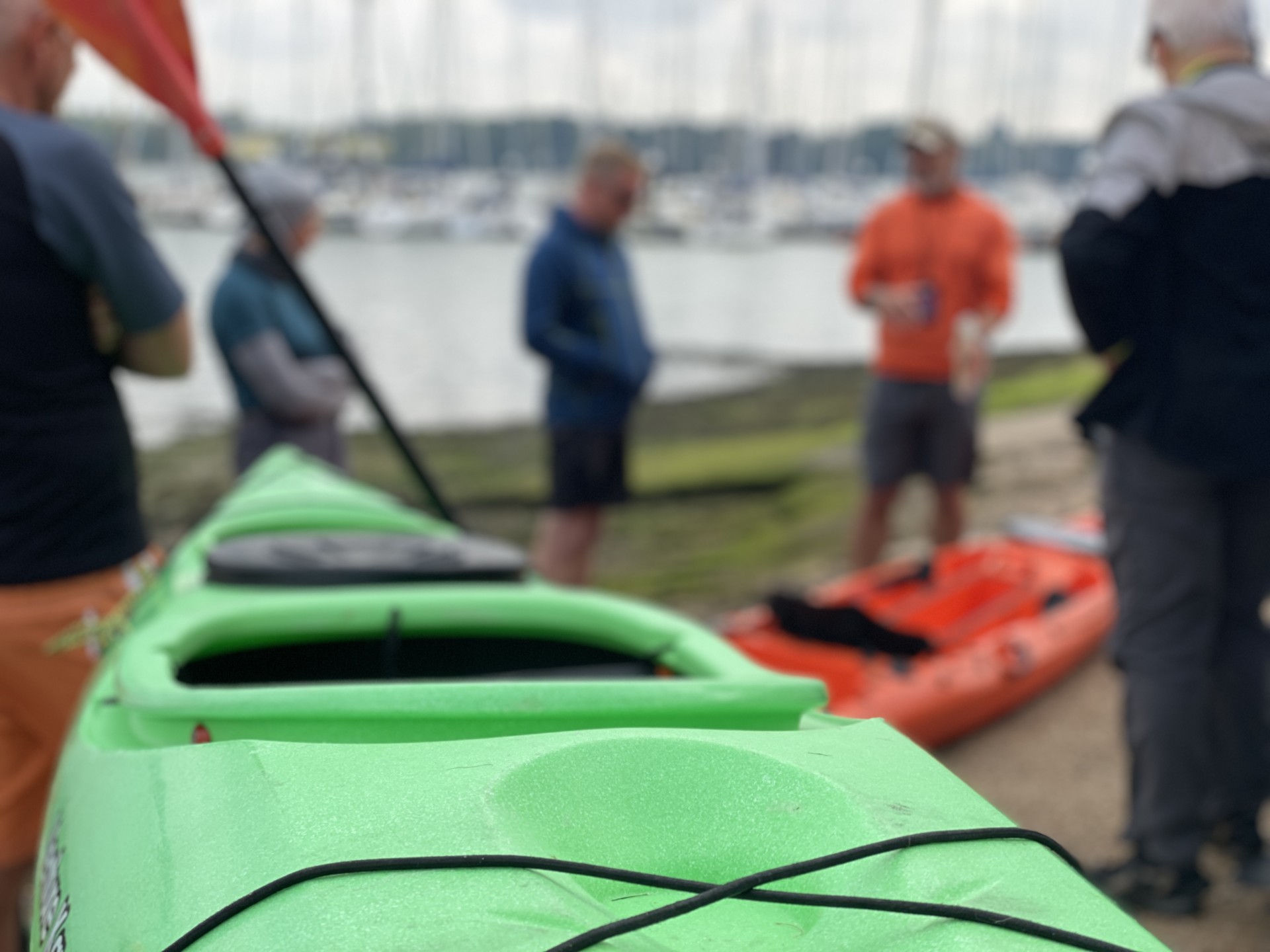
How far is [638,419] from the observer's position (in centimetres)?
1544

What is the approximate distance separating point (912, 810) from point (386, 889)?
21.0 inches

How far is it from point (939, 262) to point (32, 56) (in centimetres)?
343

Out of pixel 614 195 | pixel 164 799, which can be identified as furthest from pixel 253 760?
pixel 614 195

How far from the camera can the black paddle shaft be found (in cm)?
277

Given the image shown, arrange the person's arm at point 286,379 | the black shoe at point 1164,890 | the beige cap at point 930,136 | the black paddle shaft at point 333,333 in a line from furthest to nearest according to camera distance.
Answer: the beige cap at point 930,136 → the person's arm at point 286,379 → the black paddle shaft at point 333,333 → the black shoe at point 1164,890

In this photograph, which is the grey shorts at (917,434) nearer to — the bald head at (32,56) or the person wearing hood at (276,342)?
the person wearing hood at (276,342)

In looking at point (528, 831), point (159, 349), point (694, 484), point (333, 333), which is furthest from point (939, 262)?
point (694, 484)

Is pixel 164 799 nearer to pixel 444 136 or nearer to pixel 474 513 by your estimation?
pixel 474 513

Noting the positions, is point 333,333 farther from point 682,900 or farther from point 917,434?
point 917,434

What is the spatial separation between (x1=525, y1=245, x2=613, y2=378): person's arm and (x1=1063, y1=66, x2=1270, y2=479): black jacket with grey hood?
6.54 feet

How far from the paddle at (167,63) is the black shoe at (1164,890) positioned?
2024mm

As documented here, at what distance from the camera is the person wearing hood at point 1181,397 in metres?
2.51

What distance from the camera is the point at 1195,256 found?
8.38 ft

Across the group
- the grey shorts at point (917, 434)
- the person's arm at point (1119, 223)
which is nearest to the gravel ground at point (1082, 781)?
the grey shorts at point (917, 434)
